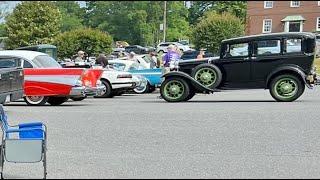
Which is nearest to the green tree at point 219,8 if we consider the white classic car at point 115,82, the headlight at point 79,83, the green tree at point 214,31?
the green tree at point 214,31

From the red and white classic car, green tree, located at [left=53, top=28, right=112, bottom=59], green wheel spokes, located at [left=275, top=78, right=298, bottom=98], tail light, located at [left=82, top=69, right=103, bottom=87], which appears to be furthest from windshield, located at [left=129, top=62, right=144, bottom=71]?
green tree, located at [left=53, top=28, right=112, bottom=59]

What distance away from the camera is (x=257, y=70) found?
48.5ft

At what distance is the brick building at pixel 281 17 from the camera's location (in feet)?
217

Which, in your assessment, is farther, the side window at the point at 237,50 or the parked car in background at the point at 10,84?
the side window at the point at 237,50

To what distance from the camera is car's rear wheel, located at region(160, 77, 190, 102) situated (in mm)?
15359

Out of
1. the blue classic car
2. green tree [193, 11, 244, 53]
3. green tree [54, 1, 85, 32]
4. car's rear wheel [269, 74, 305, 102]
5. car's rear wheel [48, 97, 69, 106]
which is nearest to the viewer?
car's rear wheel [269, 74, 305, 102]

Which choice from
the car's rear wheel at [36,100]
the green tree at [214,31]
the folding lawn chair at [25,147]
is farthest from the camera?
the green tree at [214,31]

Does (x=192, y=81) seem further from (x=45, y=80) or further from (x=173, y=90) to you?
(x=45, y=80)

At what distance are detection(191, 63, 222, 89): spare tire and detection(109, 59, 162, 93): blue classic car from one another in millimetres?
4618

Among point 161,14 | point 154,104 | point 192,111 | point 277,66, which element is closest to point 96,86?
point 154,104

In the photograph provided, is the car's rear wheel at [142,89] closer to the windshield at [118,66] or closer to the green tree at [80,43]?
the windshield at [118,66]

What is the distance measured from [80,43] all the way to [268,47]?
23.9 meters

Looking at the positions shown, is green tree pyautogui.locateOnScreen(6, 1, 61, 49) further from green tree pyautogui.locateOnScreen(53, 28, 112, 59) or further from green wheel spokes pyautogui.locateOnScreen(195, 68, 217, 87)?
green wheel spokes pyautogui.locateOnScreen(195, 68, 217, 87)

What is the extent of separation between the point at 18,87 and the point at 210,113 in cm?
439
